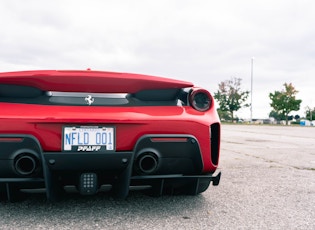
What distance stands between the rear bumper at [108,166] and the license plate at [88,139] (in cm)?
4

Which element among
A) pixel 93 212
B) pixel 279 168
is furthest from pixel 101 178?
pixel 279 168

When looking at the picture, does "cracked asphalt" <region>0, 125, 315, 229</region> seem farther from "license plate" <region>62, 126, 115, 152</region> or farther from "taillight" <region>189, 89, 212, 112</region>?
"taillight" <region>189, 89, 212, 112</region>

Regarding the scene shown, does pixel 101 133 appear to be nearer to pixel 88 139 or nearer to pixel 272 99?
pixel 88 139

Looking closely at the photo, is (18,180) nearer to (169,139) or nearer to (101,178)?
(101,178)

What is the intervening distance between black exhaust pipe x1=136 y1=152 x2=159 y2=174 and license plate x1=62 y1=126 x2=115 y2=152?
0.19 metres

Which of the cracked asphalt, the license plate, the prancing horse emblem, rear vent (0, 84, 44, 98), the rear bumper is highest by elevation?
rear vent (0, 84, 44, 98)

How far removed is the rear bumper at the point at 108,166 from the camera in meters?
1.88

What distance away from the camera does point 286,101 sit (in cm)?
4872

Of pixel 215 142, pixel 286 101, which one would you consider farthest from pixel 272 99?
pixel 215 142

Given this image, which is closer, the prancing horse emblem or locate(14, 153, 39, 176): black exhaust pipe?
locate(14, 153, 39, 176): black exhaust pipe

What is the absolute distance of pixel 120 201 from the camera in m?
2.47

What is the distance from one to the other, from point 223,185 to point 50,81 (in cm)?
199

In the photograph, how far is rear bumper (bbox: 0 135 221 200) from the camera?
1885mm

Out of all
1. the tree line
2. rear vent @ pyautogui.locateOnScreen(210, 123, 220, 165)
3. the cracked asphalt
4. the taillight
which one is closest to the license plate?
the cracked asphalt
